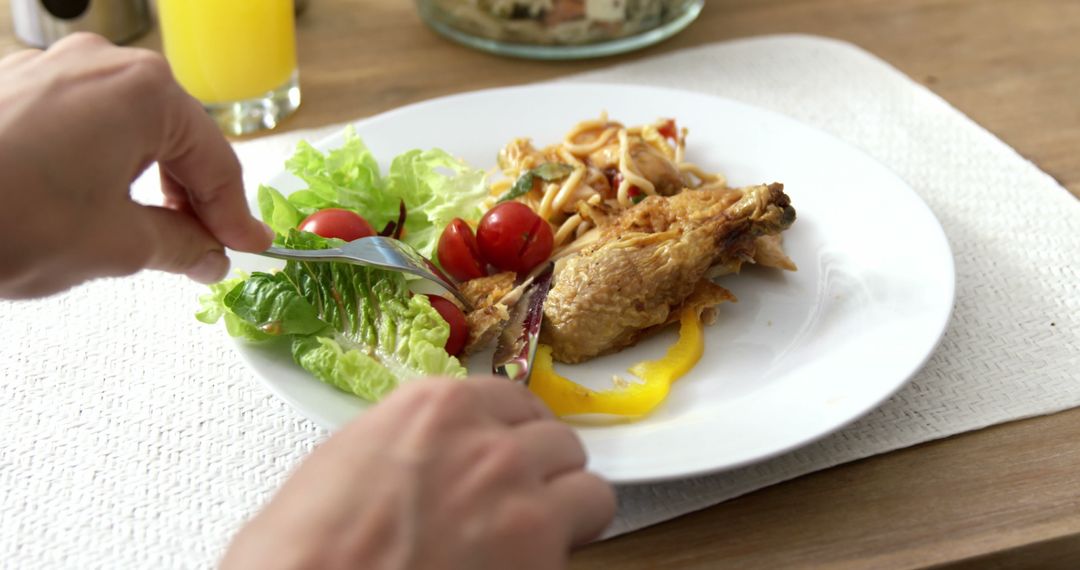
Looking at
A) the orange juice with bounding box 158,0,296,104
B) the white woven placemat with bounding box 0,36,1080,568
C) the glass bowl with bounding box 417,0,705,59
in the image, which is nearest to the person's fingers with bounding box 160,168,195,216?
the white woven placemat with bounding box 0,36,1080,568

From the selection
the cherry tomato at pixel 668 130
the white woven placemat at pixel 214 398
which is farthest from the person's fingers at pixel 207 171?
the cherry tomato at pixel 668 130

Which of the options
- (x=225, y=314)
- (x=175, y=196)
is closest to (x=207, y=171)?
(x=175, y=196)

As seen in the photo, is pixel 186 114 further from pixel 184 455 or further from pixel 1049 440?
pixel 1049 440

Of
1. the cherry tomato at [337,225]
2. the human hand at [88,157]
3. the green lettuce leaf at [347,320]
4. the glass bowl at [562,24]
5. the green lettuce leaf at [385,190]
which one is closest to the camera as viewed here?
the human hand at [88,157]

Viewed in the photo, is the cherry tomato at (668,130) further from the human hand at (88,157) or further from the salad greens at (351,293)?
the human hand at (88,157)

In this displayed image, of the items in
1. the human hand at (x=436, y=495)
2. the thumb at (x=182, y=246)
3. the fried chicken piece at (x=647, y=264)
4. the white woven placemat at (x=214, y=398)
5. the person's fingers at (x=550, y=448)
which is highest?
the human hand at (x=436, y=495)

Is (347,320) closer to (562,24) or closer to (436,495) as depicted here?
(436,495)

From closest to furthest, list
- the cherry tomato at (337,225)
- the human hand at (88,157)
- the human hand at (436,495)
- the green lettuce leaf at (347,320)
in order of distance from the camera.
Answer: the human hand at (436,495)
the human hand at (88,157)
the green lettuce leaf at (347,320)
the cherry tomato at (337,225)
